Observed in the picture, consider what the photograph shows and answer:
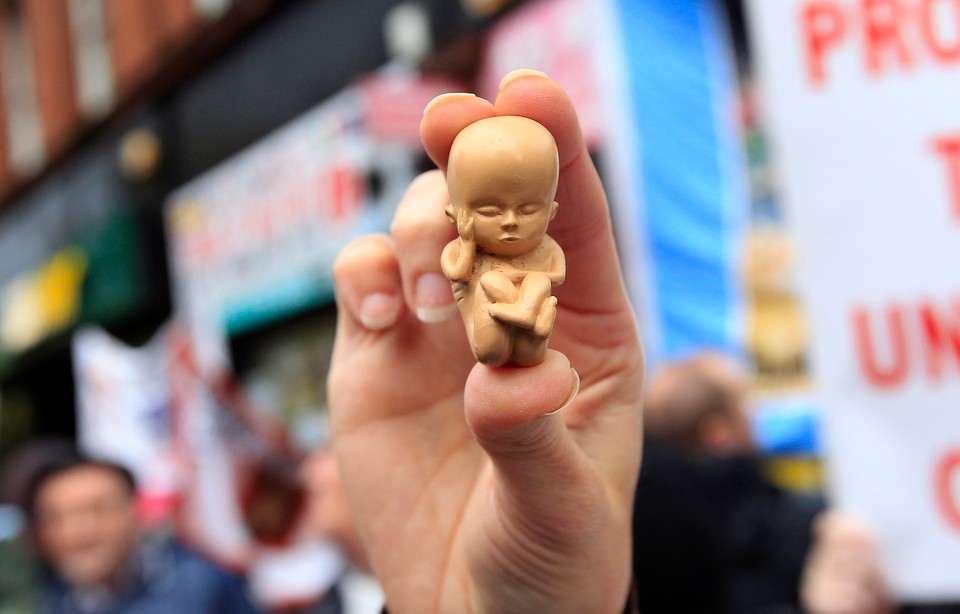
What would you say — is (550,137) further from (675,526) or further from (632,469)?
(675,526)

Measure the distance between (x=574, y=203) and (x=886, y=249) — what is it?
1228 mm

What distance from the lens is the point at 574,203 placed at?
37.8 inches

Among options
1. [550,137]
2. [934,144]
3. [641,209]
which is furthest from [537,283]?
[641,209]

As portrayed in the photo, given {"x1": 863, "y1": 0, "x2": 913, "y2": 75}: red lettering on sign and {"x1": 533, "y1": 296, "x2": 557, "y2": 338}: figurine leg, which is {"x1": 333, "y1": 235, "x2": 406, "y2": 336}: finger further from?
{"x1": 863, "y1": 0, "x2": 913, "y2": 75}: red lettering on sign

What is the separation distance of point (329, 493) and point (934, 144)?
1662 mm

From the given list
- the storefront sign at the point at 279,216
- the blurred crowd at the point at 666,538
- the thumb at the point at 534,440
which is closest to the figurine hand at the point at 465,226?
the thumb at the point at 534,440

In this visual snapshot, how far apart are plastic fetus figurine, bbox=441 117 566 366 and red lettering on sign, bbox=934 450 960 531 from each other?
134 centimetres

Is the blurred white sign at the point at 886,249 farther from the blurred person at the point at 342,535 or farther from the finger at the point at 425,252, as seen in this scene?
the finger at the point at 425,252

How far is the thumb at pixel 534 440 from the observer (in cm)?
83

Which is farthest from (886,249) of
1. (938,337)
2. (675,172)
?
(675,172)

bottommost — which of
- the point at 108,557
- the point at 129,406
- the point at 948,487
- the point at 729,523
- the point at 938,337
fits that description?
the point at 129,406

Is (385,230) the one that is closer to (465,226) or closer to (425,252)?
(425,252)

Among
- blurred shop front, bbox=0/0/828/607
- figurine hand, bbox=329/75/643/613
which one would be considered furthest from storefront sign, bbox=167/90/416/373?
figurine hand, bbox=329/75/643/613

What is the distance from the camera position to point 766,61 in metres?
2.12
